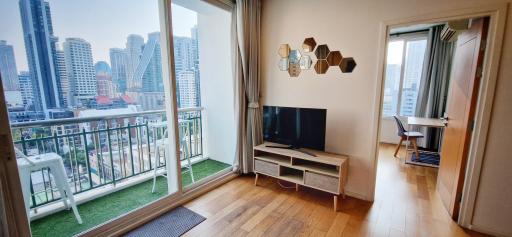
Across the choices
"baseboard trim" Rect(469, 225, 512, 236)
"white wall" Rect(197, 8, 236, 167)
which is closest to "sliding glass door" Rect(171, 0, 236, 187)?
"white wall" Rect(197, 8, 236, 167)

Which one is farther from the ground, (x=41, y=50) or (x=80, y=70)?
(x=41, y=50)

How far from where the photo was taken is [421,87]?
4574 millimetres

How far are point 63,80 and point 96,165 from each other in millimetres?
1127

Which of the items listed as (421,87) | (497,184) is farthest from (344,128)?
(421,87)

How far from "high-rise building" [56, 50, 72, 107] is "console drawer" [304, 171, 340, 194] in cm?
261

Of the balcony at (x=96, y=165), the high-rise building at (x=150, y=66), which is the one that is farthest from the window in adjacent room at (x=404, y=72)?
the high-rise building at (x=150, y=66)

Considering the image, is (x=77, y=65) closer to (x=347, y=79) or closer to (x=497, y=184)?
(x=347, y=79)

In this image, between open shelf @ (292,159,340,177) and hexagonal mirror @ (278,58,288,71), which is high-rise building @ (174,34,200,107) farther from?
open shelf @ (292,159,340,177)

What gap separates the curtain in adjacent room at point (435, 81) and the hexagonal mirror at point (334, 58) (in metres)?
3.31

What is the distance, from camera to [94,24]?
6.84 feet

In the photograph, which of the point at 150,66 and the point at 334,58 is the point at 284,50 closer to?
the point at 334,58

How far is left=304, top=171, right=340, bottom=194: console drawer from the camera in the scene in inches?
89.7

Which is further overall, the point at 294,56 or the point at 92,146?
the point at 294,56

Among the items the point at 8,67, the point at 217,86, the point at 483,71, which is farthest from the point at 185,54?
the point at 483,71
